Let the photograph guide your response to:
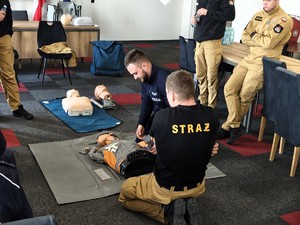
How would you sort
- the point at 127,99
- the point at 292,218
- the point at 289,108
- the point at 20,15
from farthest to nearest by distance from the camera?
the point at 20,15, the point at 127,99, the point at 289,108, the point at 292,218

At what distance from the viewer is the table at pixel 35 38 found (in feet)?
18.5

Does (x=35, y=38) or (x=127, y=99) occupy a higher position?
(x=35, y=38)

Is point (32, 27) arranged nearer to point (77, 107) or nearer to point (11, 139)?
point (77, 107)

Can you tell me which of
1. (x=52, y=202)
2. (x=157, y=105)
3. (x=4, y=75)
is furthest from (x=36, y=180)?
(x=4, y=75)

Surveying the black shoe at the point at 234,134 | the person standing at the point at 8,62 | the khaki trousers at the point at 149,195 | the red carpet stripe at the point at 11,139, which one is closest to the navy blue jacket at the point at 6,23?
the person standing at the point at 8,62

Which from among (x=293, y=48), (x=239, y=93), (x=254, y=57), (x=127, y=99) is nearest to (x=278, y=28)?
(x=254, y=57)

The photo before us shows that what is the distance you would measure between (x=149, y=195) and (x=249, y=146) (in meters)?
1.71

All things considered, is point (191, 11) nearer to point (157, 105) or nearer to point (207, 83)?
point (207, 83)

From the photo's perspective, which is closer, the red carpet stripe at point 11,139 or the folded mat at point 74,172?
the folded mat at point 74,172

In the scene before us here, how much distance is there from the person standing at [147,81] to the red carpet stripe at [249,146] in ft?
3.43

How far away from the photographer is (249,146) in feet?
12.5

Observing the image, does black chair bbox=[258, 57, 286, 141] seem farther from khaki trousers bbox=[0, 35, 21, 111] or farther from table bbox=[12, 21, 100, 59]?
table bbox=[12, 21, 100, 59]

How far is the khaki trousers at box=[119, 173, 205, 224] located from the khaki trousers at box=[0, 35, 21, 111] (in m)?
1.99

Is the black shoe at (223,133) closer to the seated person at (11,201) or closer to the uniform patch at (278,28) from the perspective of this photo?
the uniform patch at (278,28)
